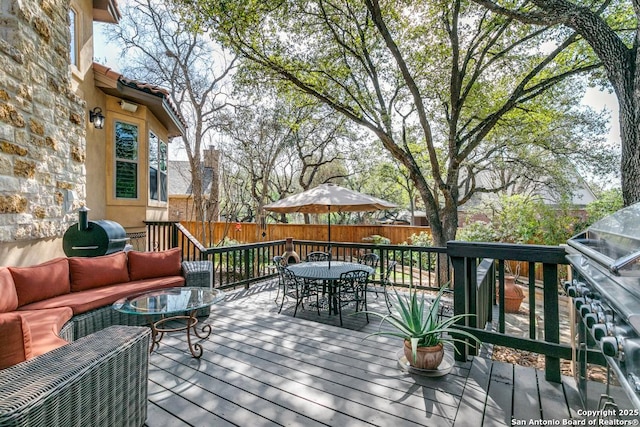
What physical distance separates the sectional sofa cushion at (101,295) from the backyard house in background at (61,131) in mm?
597

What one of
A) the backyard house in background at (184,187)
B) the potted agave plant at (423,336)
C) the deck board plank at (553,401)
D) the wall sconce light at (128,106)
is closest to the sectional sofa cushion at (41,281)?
the potted agave plant at (423,336)

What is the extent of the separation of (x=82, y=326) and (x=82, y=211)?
65.6 inches

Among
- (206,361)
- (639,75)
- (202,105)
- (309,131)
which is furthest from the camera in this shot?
(309,131)

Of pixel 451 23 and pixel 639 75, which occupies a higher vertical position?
pixel 451 23

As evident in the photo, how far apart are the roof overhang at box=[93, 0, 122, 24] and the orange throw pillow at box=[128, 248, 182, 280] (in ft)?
15.2

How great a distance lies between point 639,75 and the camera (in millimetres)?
3295

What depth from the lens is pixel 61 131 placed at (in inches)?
153

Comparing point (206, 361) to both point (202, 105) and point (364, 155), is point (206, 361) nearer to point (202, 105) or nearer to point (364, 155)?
point (202, 105)

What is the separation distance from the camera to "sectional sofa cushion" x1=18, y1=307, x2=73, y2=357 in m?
2.12

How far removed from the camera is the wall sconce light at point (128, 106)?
5892 millimetres

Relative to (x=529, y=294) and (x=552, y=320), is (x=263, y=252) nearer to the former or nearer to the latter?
(x=529, y=294)

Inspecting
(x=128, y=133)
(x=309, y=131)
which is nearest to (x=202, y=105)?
(x=309, y=131)

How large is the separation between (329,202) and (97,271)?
312 cm

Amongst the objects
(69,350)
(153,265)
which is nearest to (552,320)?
(69,350)
